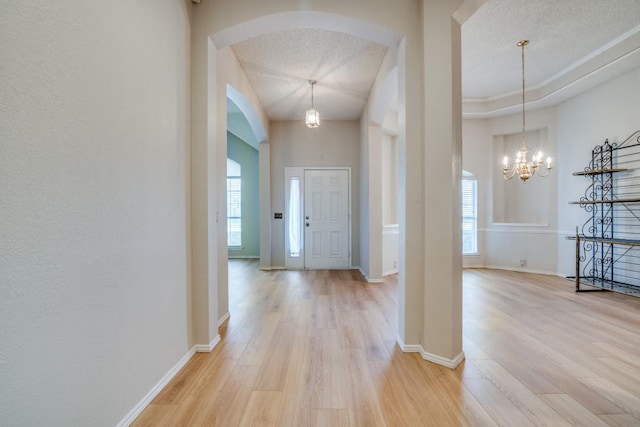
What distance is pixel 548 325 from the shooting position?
119 inches

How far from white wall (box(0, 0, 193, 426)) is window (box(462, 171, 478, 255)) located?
5.82 metres

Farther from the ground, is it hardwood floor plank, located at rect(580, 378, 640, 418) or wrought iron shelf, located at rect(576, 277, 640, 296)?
wrought iron shelf, located at rect(576, 277, 640, 296)

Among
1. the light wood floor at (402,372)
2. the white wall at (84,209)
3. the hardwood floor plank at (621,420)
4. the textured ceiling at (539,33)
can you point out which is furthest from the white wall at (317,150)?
the hardwood floor plank at (621,420)

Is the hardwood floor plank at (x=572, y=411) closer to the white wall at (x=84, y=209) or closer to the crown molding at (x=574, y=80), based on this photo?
the white wall at (x=84, y=209)

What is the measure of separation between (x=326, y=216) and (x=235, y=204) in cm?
325

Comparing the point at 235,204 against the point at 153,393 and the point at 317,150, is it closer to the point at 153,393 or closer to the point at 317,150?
the point at 317,150

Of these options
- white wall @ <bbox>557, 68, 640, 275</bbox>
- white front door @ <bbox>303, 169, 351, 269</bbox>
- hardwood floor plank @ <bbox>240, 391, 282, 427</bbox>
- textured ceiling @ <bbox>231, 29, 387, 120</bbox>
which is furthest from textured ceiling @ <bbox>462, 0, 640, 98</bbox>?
hardwood floor plank @ <bbox>240, 391, 282, 427</bbox>

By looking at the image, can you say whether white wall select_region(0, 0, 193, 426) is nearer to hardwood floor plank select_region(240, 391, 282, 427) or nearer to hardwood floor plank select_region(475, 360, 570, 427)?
hardwood floor plank select_region(240, 391, 282, 427)

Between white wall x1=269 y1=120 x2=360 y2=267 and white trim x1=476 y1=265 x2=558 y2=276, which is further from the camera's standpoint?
white wall x1=269 y1=120 x2=360 y2=267

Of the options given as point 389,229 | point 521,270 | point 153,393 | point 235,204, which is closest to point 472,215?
point 521,270

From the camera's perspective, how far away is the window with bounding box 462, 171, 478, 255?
6.13 meters

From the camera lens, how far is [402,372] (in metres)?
2.16

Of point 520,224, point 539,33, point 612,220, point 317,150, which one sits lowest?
point 520,224

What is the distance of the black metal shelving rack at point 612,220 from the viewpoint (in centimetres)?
406
